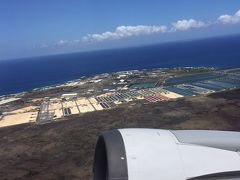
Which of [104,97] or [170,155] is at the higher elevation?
[170,155]

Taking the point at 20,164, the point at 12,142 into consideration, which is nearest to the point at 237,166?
the point at 20,164

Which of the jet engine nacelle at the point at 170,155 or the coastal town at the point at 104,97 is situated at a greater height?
the jet engine nacelle at the point at 170,155

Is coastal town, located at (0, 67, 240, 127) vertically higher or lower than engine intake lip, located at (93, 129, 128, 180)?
lower

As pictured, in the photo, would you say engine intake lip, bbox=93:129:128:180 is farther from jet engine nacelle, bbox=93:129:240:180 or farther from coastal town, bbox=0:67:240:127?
coastal town, bbox=0:67:240:127

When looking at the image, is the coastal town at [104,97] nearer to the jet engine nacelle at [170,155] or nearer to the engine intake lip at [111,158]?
the engine intake lip at [111,158]

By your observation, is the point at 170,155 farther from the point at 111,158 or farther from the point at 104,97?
the point at 104,97

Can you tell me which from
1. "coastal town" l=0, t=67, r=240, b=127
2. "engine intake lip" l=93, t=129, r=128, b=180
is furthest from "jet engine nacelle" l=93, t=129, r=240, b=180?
"coastal town" l=0, t=67, r=240, b=127

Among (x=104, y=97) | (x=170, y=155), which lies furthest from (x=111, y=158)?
(x=104, y=97)

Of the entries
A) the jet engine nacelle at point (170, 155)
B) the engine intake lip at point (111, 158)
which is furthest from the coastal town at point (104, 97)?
the jet engine nacelle at point (170, 155)
